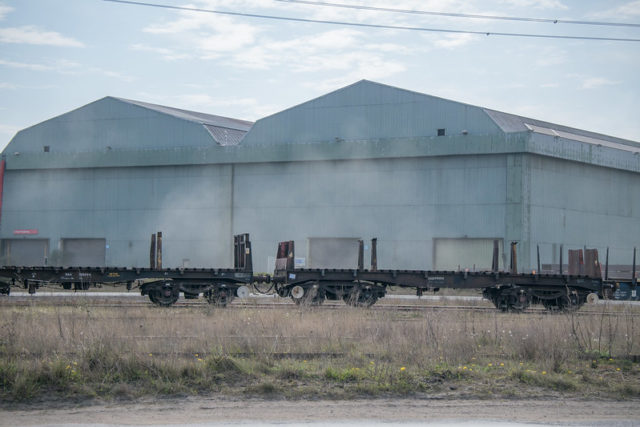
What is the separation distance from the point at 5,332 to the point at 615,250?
1876 inches

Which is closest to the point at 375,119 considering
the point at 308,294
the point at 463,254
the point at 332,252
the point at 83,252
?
the point at 332,252

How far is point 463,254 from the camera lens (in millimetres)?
47844

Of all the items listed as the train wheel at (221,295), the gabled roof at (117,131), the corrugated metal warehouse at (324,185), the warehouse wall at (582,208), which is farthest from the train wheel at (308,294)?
the gabled roof at (117,131)

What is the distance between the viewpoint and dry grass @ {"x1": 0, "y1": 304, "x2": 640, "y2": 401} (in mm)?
10703

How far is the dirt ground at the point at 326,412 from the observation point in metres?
9.16

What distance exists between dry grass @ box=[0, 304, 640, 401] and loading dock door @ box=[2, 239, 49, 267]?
147ft

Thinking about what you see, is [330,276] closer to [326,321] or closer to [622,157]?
[326,321]

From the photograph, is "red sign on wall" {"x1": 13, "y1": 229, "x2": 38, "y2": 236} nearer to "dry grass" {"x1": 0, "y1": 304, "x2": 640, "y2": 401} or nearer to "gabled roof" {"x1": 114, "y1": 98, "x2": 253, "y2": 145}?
"gabled roof" {"x1": 114, "y1": 98, "x2": 253, "y2": 145}

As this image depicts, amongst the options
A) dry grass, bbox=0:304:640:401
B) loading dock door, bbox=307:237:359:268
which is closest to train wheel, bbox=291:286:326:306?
dry grass, bbox=0:304:640:401

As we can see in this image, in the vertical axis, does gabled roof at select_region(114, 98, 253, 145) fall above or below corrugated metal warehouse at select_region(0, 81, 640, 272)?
above

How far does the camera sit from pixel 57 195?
57.2 m

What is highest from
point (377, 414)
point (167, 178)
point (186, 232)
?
point (167, 178)

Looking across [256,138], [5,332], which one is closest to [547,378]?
[5,332]

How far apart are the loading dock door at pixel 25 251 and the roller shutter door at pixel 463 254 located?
30.5 meters
